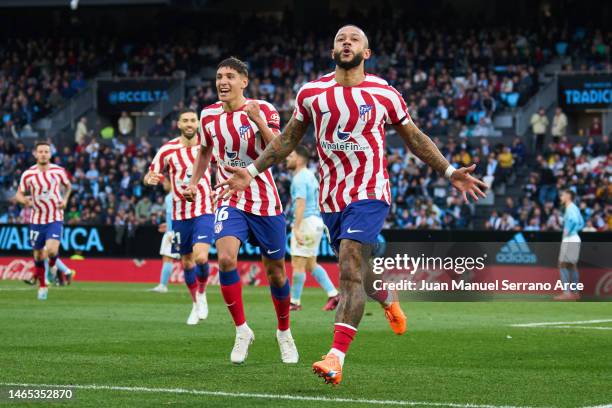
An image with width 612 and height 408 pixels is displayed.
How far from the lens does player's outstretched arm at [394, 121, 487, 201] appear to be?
864cm

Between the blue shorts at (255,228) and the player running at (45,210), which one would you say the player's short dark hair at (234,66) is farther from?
the player running at (45,210)

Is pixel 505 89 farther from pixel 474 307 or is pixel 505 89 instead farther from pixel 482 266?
pixel 474 307

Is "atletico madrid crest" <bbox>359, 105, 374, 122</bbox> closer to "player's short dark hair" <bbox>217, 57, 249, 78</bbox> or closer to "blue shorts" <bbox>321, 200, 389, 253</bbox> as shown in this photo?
"blue shorts" <bbox>321, 200, 389, 253</bbox>

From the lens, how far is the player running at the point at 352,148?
28.6ft

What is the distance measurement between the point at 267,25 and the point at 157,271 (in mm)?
18373

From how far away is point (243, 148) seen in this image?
10727 mm

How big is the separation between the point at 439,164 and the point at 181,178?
701 centimetres

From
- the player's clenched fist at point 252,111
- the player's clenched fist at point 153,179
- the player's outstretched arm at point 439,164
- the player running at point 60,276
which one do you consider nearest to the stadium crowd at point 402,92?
the player running at point 60,276

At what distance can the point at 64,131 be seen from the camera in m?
43.0

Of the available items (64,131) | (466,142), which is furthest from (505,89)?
(64,131)

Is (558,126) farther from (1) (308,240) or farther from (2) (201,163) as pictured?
(2) (201,163)

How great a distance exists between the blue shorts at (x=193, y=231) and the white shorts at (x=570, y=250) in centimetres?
951

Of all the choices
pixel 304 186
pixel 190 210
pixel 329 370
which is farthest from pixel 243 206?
pixel 304 186

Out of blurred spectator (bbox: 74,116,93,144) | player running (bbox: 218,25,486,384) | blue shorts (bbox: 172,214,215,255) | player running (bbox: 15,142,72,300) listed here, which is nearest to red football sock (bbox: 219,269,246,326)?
player running (bbox: 218,25,486,384)
